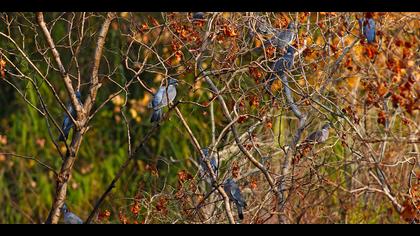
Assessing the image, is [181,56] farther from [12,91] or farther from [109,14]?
[12,91]

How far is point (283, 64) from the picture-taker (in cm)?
589

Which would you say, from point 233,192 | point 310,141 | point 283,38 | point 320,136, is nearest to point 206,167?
point 233,192

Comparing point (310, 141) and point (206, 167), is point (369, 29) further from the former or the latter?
point (206, 167)

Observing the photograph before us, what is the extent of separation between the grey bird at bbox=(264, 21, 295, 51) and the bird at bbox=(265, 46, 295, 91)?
0.17 ft

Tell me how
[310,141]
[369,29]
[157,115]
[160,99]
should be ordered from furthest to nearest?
[157,115]
[160,99]
[310,141]
[369,29]

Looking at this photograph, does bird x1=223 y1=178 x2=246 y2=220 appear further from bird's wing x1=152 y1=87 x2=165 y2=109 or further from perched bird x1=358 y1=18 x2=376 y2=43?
perched bird x1=358 y1=18 x2=376 y2=43

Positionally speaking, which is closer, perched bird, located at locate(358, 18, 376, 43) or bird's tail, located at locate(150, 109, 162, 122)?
perched bird, located at locate(358, 18, 376, 43)

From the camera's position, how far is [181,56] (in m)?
6.07

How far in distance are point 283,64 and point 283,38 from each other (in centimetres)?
31

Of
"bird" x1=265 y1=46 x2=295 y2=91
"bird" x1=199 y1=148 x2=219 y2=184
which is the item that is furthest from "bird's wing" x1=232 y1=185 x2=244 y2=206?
"bird" x1=265 y1=46 x2=295 y2=91

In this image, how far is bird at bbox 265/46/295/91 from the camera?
589cm
